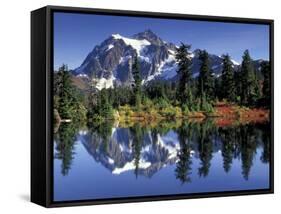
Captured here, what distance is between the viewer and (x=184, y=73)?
10367 millimetres

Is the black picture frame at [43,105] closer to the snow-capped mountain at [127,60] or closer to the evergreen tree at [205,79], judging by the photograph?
the snow-capped mountain at [127,60]

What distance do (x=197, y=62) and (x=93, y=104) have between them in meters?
1.44

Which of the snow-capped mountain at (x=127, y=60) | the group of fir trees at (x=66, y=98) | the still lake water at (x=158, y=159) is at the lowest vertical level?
the still lake water at (x=158, y=159)

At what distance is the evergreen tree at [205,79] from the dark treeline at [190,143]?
1.10ft

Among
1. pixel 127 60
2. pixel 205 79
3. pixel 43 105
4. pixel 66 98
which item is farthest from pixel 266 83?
pixel 43 105

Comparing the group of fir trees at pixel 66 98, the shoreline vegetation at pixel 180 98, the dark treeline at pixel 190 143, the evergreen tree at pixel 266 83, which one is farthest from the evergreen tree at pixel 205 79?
the group of fir trees at pixel 66 98

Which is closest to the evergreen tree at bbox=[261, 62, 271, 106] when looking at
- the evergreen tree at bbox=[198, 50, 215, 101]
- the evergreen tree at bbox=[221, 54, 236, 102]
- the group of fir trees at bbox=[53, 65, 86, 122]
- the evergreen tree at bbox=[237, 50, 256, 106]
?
the evergreen tree at bbox=[237, 50, 256, 106]

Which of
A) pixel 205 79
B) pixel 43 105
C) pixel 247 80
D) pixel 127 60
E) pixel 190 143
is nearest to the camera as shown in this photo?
pixel 43 105

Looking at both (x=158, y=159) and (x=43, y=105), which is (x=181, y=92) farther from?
(x=43, y=105)

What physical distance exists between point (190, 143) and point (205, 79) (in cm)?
81

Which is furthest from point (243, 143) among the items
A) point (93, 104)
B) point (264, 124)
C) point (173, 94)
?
point (93, 104)

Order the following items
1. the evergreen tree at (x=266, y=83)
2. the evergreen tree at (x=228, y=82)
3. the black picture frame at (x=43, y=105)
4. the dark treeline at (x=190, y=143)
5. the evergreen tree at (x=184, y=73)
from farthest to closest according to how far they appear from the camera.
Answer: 1. the evergreen tree at (x=266, y=83)
2. the evergreen tree at (x=228, y=82)
3. the evergreen tree at (x=184, y=73)
4. the dark treeline at (x=190, y=143)
5. the black picture frame at (x=43, y=105)

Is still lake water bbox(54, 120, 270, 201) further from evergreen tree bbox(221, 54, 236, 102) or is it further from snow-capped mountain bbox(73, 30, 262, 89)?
snow-capped mountain bbox(73, 30, 262, 89)

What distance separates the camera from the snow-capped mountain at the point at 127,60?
387 inches
